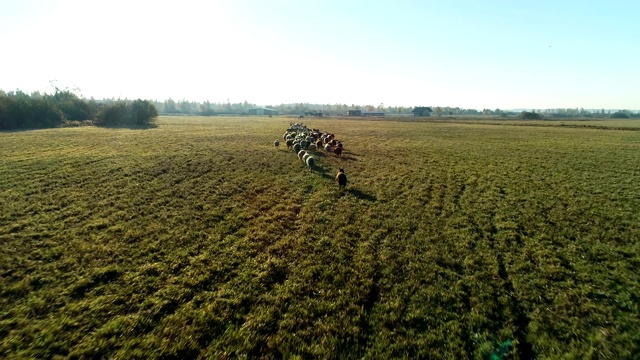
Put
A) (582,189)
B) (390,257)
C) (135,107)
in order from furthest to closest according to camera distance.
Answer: (135,107) < (582,189) < (390,257)

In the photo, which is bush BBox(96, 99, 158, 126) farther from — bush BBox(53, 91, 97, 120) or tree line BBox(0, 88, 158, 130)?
bush BBox(53, 91, 97, 120)

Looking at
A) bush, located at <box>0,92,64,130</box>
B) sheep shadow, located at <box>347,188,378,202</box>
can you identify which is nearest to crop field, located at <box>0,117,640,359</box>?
sheep shadow, located at <box>347,188,378,202</box>

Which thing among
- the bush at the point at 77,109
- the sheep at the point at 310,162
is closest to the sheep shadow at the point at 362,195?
the sheep at the point at 310,162

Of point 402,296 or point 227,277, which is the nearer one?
point 402,296

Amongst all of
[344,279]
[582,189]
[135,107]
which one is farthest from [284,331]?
[135,107]

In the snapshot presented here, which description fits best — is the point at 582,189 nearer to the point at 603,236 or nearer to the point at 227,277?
the point at 603,236

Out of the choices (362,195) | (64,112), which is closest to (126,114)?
(64,112)

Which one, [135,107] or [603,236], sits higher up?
[135,107]

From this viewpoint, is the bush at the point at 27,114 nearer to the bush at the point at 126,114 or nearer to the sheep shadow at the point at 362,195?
the bush at the point at 126,114
